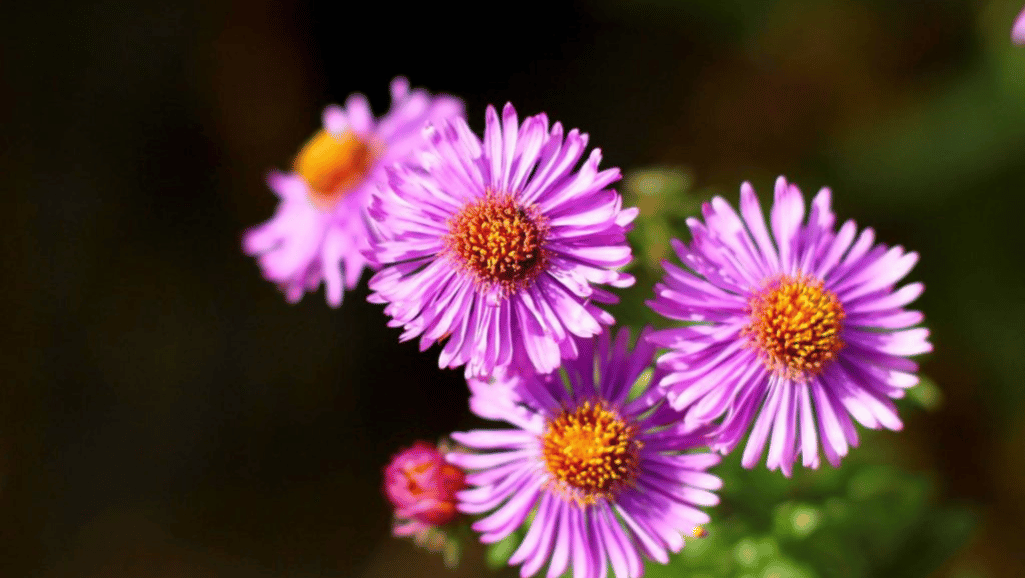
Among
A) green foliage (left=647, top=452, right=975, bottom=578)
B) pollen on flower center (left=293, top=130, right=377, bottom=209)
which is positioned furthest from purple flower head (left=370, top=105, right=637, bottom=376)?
pollen on flower center (left=293, top=130, right=377, bottom=209)

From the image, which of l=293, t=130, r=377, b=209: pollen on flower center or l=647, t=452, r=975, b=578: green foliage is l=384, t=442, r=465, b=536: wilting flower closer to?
l=647, t=452, r=975, b=578: green foliage

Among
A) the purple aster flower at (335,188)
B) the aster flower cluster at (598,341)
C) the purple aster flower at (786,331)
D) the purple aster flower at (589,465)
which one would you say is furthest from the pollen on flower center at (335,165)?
the purple aster flower at (786,331)

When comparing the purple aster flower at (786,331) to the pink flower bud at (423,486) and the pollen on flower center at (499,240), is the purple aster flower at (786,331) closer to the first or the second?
the pollen on flower center at (499,240)

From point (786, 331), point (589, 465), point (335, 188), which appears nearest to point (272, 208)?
point (335, 188)

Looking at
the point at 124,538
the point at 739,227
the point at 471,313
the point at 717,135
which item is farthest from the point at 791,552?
the point at 124,538

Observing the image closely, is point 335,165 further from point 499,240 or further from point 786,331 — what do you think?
point 786,331

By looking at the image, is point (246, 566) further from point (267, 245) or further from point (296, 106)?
point (296, 106)

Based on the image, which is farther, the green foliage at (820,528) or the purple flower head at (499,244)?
the green foliage at (820,528)
